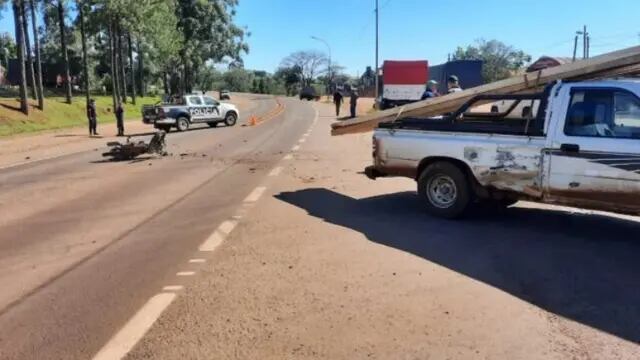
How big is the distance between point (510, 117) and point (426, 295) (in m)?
4.23

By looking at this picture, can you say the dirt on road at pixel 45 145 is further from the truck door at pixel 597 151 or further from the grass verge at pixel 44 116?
the truck door at pixel 597 151

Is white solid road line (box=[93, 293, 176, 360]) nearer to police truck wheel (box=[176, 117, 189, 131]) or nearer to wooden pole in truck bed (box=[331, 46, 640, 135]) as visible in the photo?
wooden pole in truck bed (box=[331, 46, 640, 135])

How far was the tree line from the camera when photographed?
145 feet

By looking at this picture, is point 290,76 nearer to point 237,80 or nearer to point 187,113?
point 237,80

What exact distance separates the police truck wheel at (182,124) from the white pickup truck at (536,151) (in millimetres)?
24231

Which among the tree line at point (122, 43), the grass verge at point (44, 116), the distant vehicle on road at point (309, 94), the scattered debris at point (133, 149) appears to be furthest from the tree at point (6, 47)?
the scattered debris at point (133, 149)

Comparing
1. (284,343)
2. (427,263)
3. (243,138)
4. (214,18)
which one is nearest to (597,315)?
(427,263)

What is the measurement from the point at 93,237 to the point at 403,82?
3797 centimetres

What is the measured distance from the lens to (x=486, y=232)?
7891 mm

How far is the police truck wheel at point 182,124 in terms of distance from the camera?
1270 inches

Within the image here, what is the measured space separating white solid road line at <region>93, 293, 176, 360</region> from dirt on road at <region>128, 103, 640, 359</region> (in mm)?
92

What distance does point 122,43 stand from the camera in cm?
6488

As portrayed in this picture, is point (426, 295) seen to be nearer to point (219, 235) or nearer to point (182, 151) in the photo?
point (219, 235)

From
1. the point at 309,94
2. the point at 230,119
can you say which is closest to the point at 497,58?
the point at 309,94
